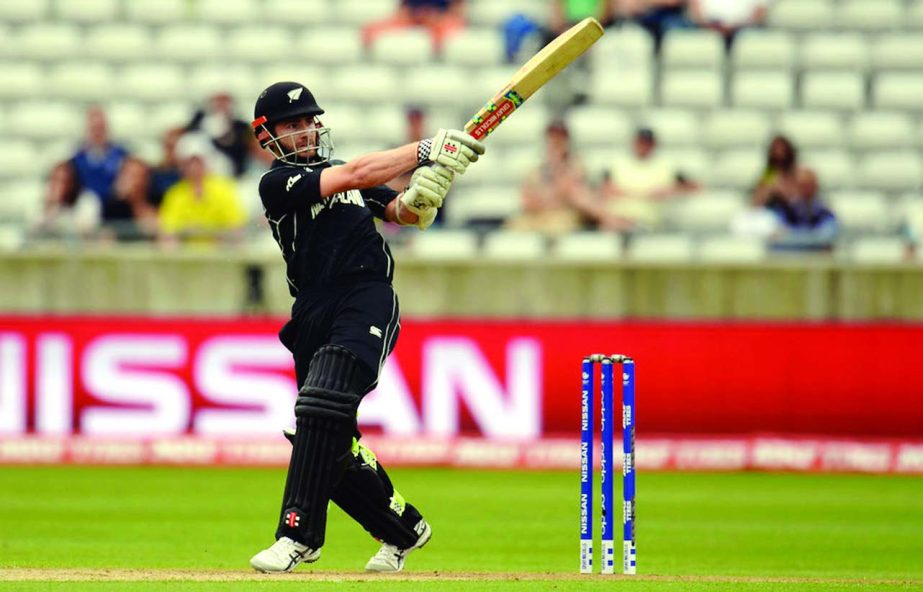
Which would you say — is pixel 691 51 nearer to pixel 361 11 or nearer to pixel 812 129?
pixel 812 129

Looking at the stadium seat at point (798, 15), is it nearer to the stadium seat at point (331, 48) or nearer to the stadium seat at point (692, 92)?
the stadium seat at point (692, 92)

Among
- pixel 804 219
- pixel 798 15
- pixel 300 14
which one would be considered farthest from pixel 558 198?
pixel 300 14

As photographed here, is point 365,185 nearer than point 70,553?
Yes

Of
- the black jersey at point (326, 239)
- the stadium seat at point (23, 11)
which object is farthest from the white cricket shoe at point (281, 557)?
the stadium seat at point (23, 11)

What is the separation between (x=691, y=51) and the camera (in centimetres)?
1374

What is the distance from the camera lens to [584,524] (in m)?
5.94

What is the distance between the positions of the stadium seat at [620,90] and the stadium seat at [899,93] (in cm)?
189

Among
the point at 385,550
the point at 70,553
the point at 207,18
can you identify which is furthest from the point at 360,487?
the point at 207,18

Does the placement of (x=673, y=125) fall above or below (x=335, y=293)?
above

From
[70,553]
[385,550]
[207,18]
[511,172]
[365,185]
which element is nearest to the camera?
[365,185]

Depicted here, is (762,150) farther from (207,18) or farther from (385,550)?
(385,550)

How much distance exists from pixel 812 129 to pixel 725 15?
4.19 ft

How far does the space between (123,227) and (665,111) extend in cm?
433

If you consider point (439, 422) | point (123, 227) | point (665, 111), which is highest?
point (665, 111)
